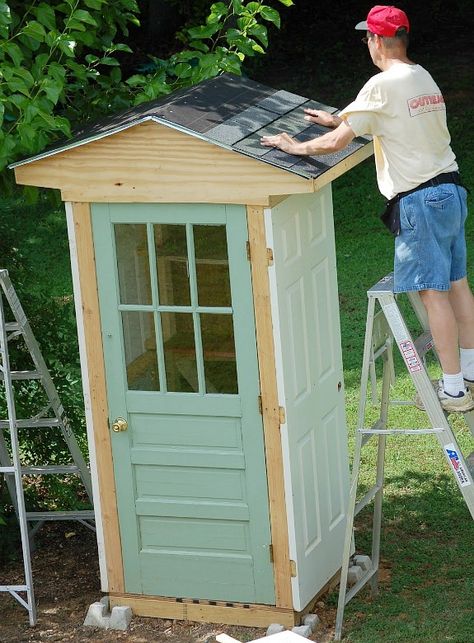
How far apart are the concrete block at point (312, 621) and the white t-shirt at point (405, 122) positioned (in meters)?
2.11

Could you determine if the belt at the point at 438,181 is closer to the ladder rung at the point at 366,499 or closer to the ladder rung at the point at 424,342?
the ladder rung at the point at 424,342

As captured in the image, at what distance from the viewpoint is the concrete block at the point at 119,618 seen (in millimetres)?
5844

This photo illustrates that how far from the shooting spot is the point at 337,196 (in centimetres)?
1382

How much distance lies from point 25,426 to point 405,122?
261cm

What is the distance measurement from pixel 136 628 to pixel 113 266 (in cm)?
183

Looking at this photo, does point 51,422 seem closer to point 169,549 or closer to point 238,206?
point 169,549

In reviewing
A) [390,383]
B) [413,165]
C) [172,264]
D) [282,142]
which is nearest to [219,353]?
[172,264]

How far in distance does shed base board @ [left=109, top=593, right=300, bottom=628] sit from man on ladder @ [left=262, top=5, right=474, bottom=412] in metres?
1.36

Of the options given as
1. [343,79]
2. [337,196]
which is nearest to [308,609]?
[337,196]

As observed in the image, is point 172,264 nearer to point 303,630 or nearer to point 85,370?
point 85,370

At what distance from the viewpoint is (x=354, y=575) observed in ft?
Answer: 19.9

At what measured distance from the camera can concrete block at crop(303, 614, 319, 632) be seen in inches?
222

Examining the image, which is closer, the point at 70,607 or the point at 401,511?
the point at 70,607

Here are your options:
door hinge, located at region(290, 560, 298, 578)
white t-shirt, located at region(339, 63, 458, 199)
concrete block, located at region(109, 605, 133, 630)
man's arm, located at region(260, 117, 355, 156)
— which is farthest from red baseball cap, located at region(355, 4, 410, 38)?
A: concrete block, located at region(109, 605, 133, 630)
